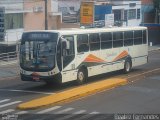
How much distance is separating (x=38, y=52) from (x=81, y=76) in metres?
3.05

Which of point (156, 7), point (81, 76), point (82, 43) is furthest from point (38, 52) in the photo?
point (156, 7)

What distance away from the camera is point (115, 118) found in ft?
55.1

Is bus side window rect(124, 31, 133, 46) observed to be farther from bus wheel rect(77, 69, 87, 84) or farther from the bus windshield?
the bus windshield

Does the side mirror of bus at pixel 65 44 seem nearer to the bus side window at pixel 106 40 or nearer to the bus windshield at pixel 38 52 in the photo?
the bus windshield at pixel 38 52

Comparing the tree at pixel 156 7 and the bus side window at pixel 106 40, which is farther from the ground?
the tree at pixel 156 7

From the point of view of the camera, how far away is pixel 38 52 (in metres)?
23.4

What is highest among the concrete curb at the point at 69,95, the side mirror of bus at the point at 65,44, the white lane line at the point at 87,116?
the side mirror of bus at the point at 65,44

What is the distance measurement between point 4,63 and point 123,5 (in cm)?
3358

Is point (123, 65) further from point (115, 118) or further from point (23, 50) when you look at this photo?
point (115, 118)

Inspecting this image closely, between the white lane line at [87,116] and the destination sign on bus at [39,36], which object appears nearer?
the white lane line at [87,116]

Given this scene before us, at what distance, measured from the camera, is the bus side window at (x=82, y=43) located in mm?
24969

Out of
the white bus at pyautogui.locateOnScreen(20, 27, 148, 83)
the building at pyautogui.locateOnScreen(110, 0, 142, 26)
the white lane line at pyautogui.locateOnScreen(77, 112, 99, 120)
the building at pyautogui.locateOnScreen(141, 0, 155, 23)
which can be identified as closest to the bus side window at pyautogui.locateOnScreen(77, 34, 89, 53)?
the white bus at pyautogui.locateOnScreen(20, 27, 148, 83)

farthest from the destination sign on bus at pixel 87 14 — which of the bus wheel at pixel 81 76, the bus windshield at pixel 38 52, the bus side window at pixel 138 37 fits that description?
the bus windshield at pixel 38 52

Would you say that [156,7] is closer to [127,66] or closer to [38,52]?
[127,66]
